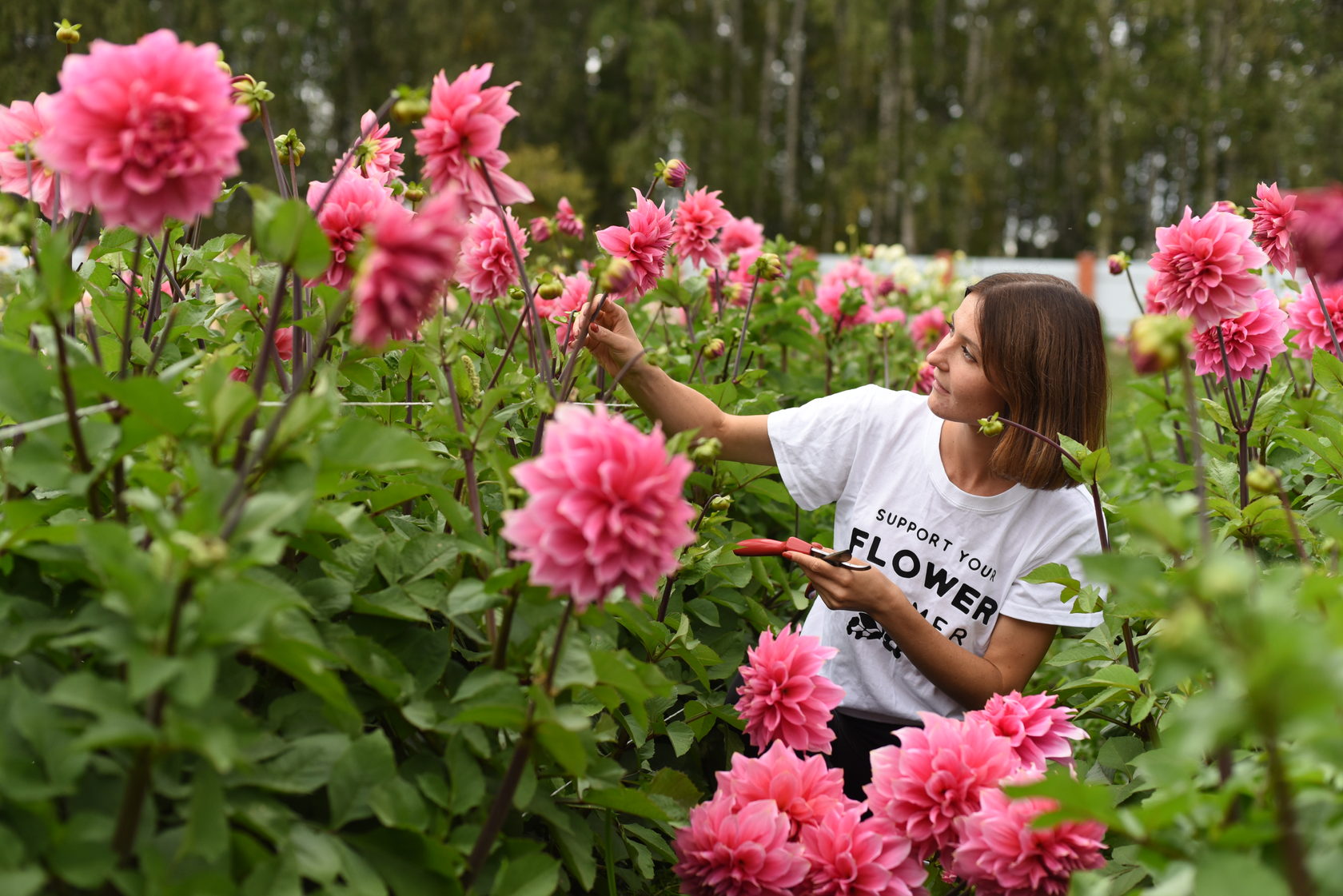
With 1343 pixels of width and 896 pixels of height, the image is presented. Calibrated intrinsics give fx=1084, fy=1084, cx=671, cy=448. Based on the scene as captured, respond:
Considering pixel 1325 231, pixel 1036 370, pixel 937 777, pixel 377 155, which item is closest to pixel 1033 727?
pixel 937 777

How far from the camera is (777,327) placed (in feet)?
9.26

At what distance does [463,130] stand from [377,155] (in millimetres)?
575

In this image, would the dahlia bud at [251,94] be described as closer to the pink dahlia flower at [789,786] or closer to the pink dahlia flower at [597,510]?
the pink dahlia flower at [597,510]

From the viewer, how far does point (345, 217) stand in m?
1.18

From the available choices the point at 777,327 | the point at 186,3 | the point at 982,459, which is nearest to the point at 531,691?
the point at 982,459

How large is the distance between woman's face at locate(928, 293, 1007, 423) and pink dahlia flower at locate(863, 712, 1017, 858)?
0.70 metres

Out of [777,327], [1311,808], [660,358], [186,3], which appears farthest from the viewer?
[186,3]

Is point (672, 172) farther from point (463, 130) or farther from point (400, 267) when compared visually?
point (400, 267)

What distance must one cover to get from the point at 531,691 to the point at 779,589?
1.30 meters

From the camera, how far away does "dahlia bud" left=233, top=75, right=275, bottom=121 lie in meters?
1.19

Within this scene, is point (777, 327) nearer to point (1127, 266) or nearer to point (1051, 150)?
point (1127, 266)

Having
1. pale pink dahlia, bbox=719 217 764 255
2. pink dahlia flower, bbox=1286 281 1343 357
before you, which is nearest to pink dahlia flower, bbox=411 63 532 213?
pink dahlia flower, bbox=1286 281 1343 357

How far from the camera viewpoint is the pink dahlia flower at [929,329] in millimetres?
3416

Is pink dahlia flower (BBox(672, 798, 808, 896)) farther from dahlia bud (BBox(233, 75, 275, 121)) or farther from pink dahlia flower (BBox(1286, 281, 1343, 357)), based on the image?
pink dahlia flower (BBox(1286, 281, 1343, 357))
